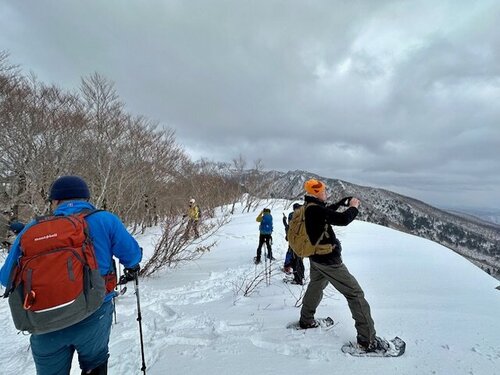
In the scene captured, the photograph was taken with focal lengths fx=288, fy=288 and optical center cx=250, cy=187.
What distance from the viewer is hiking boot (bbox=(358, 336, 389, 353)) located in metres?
3.05

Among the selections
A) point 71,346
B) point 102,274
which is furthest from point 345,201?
point 71,346

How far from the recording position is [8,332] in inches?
181

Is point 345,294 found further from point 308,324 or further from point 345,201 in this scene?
point 345,201

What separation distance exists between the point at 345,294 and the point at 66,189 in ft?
9.72

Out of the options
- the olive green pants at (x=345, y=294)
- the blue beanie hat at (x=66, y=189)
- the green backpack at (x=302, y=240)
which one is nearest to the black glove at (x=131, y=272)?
the blue beanie hat at (x=66, y=189)

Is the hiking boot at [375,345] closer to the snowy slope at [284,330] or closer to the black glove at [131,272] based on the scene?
the snowy slope at [284,330]

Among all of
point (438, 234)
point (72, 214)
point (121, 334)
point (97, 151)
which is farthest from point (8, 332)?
point (438, 234)

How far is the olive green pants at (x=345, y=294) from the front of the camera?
10.3 feet

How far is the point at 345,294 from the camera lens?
10.7 ft

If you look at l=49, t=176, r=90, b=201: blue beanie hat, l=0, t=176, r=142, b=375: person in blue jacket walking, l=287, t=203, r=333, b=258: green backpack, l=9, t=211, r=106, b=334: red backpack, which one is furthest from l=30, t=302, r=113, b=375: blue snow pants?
l=287, t=203, r=333, b=258: green backpack

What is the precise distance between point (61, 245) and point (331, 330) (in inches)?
124

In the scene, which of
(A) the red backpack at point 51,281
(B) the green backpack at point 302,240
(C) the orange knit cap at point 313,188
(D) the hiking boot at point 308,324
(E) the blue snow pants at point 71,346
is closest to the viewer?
(A) the red backpack at point 51,281

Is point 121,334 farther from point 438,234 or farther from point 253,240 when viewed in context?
point 438,234

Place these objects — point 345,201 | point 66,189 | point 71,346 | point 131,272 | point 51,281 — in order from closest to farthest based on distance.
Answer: point 51,281
point 71,346
point 66,189
point 131,272
point 345,201
